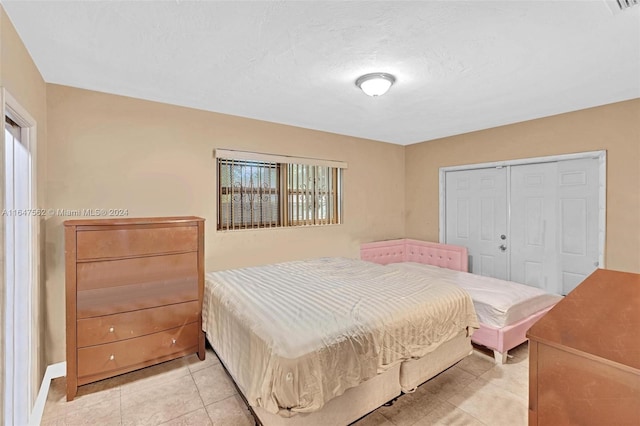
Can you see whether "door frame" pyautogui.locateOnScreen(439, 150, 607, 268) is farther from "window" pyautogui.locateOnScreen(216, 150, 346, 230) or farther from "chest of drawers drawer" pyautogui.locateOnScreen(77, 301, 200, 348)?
"chest of drawers drawer" pyautogui.locateOnScreen(77, 301, 200, 348)

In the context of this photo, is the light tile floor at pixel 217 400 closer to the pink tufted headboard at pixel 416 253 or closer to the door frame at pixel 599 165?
the door frame at pixel 599 165

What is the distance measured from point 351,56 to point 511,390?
110 inches

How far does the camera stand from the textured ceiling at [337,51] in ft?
5.11

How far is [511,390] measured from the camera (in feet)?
7.39

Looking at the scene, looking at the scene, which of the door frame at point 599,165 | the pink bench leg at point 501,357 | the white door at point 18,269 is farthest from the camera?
the door frame at point 599,165

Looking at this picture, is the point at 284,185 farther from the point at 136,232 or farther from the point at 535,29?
the point at 535,29

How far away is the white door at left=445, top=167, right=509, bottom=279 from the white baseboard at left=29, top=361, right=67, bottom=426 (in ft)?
15.6

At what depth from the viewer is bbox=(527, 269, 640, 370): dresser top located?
80cm

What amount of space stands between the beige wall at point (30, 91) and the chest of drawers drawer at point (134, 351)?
0.31 meters

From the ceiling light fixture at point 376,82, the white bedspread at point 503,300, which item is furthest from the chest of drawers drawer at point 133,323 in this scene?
the white bedspread at point 503,300

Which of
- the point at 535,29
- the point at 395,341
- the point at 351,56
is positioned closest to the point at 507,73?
the point at 535,29

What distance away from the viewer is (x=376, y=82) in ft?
7.55

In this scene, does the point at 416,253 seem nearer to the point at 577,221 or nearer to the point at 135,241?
the point at 577,221

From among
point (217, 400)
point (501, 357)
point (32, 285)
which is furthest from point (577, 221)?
point (32, 285)
